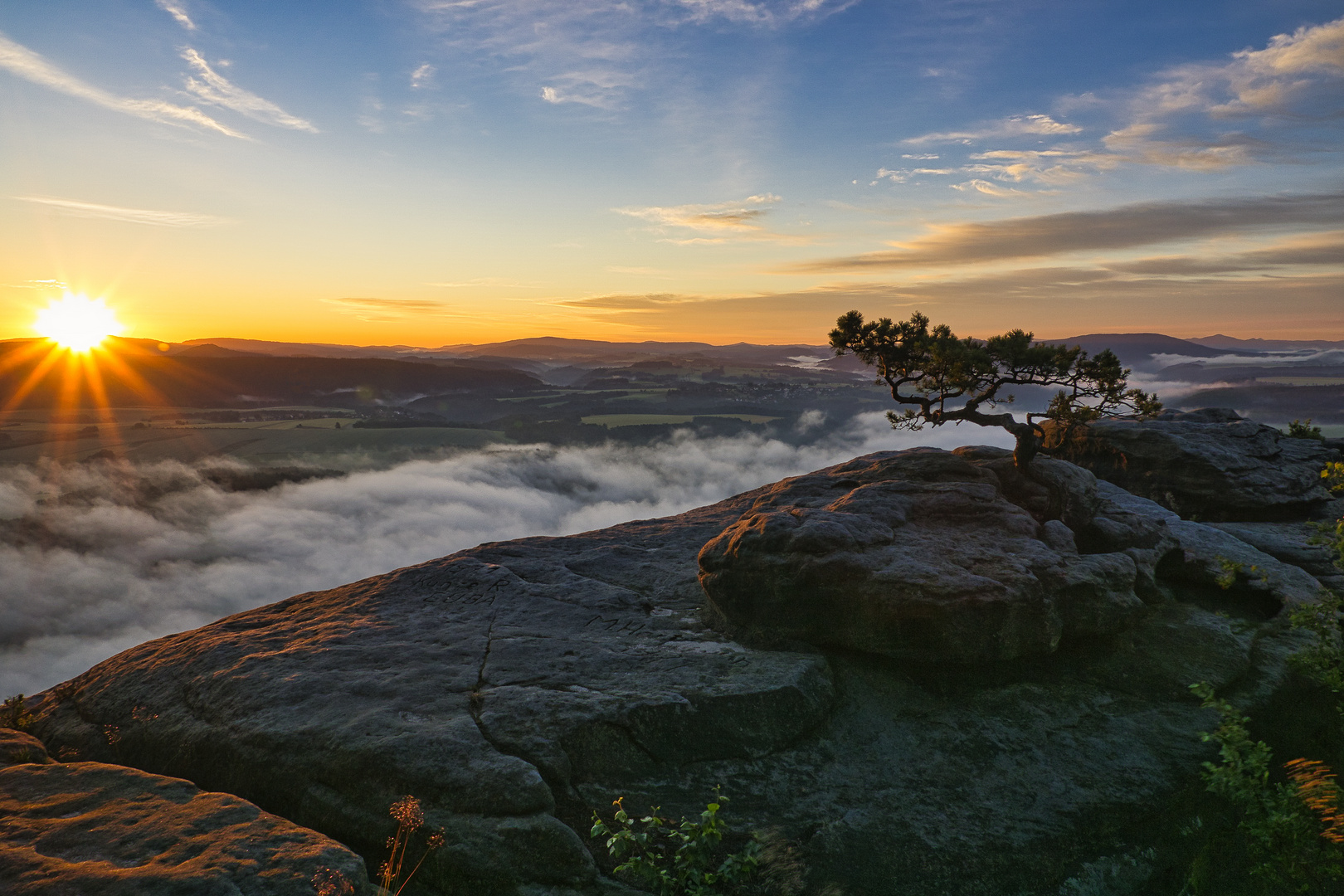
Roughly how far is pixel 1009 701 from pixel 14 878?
1552 cm

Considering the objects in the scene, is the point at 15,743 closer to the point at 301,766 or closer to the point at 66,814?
the point at 66,814

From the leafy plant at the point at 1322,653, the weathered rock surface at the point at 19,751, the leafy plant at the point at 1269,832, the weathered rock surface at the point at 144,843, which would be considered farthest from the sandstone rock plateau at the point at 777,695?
the leafy plant at the point at 1322,653

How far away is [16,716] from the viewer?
40.8 feet

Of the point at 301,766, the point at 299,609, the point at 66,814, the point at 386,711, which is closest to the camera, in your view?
the point at 66,814

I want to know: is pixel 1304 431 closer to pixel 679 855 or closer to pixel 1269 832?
pixel 1269 832

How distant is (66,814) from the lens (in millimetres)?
8211

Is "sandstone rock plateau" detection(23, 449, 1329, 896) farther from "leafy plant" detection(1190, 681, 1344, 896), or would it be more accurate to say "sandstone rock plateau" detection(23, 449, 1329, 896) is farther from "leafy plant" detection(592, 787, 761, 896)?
"leafy plant" detection(1190, 681, 1344, 896)

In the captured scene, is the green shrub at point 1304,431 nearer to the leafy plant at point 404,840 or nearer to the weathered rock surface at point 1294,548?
the weathered rock surface at point 1294,548

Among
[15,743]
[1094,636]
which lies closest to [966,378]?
[1094,636]

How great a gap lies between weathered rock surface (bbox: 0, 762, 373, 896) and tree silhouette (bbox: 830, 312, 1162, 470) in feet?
59.8

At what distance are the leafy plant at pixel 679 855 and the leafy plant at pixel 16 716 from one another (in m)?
11.3

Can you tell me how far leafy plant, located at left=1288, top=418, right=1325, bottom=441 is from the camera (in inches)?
1195

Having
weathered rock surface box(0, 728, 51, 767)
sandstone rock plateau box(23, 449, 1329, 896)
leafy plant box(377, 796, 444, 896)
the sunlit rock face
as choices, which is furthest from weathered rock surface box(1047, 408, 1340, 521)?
weathered rock surface box(0, 728, 51, 767)

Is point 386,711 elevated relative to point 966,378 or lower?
lower
